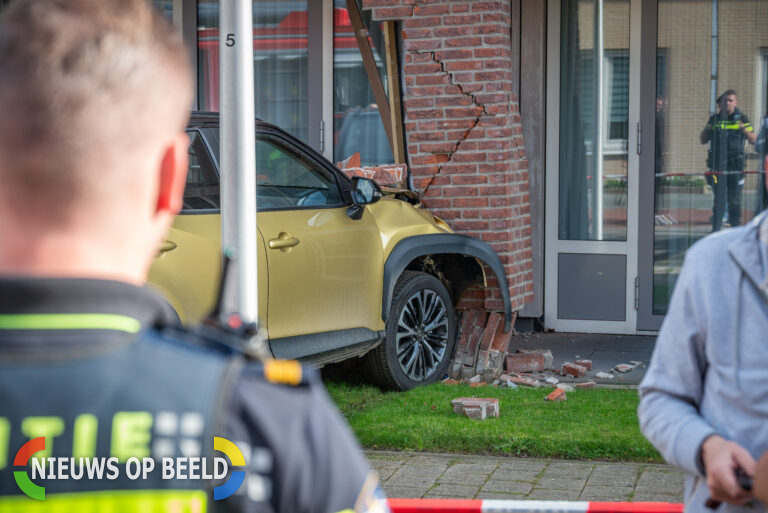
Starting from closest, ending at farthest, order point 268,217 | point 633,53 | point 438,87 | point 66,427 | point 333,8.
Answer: point 66,427, point 268,217, point 438,87, point 633,53, point 333,8

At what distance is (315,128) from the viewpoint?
9.99m

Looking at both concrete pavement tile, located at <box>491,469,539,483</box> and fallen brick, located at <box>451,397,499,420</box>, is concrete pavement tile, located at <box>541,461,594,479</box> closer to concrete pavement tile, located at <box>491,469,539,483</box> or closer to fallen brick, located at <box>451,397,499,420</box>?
concrete pavement tile, located at <box>491,469,539,483</box>

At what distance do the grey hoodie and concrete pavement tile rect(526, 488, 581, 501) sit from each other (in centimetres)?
294

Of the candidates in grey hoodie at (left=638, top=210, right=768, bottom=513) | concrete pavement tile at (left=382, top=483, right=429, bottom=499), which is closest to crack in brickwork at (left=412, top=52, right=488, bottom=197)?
concrete pavement tile at (left=382, top=483, right=429, bottom=499)

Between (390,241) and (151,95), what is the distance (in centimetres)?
601

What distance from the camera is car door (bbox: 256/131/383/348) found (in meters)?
6.20

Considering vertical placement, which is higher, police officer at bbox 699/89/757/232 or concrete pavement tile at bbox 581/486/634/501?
police officer at bbox 699/89/757/232

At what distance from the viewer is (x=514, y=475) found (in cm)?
543

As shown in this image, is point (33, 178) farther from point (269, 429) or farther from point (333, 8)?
point (333, 8)

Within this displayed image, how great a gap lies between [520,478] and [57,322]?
15.0ft

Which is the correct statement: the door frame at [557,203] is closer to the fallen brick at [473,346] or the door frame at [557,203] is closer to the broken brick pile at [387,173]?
the fallen brick at [473,346]

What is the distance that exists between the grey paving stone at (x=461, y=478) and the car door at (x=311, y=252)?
1282 millimetres

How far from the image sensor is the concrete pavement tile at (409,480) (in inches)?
208

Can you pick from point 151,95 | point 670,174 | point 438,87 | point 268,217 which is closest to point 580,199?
point 670,174
